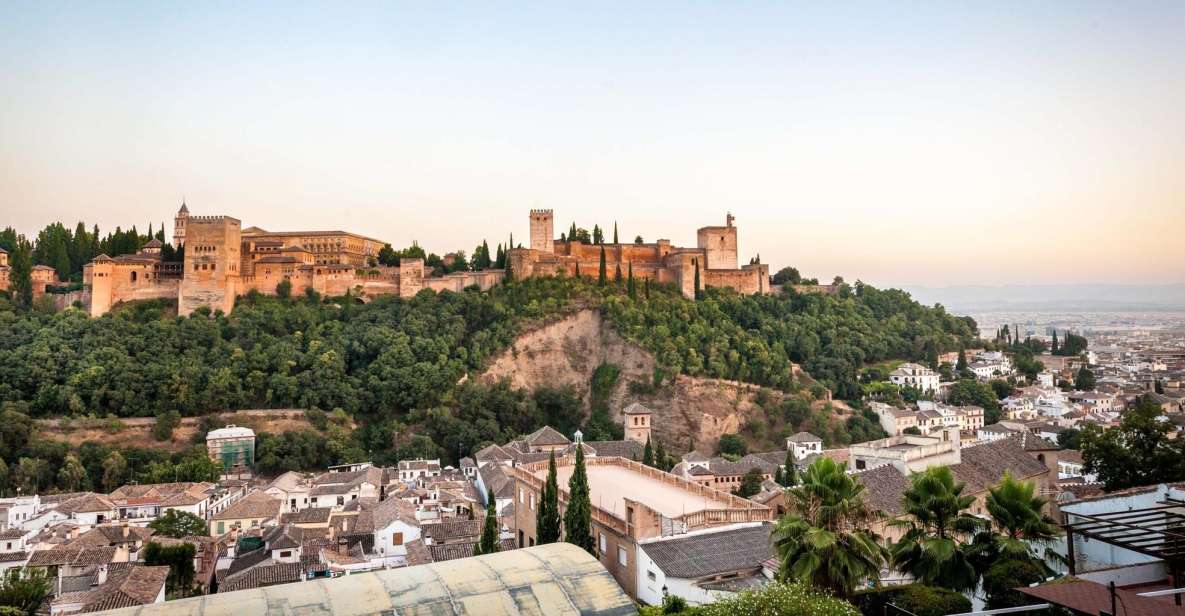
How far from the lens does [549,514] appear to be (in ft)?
60.4

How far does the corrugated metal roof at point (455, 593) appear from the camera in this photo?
10008 millimetres

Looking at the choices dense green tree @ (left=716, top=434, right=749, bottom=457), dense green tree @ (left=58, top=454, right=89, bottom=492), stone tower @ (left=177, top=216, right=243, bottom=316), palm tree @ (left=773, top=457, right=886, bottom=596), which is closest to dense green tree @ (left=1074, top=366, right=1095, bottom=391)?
dense green tree @ (left=716, top=434, right=749, bottom=457)

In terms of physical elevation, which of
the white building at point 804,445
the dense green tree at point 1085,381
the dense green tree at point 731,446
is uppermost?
the dense green tree at point 1085,381

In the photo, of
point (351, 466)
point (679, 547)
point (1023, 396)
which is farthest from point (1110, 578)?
point (1023, 396)

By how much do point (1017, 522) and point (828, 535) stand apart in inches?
117

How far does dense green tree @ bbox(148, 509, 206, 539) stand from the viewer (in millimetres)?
28875

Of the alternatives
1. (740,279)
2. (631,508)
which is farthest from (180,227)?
(631,508)

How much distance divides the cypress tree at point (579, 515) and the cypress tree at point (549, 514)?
0.82m

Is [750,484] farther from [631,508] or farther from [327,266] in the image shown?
[327,266]

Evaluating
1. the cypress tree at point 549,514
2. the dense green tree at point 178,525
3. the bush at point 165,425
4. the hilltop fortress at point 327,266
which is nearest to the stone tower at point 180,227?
the hilltop fortress at point 327,266

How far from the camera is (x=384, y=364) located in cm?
4897

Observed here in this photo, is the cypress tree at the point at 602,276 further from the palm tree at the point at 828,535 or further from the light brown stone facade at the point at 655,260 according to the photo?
the palm tree at the point at 828,535

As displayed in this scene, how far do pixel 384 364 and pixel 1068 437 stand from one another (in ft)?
131

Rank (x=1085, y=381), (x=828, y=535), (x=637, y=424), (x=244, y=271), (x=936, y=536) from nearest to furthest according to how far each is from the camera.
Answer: (x=828, y=535) < (x=936, y=536) < (x=637, y=424) < (x=244, y=271) < (x=1085, y=381)
